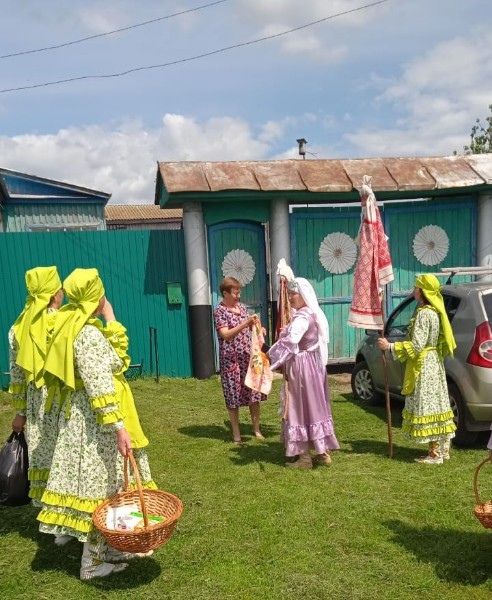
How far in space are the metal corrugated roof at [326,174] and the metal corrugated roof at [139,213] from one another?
21.5 meters

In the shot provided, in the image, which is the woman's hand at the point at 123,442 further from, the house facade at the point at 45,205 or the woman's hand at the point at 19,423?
the house facade at the point at 45,205

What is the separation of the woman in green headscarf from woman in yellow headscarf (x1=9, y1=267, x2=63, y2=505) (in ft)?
9.81

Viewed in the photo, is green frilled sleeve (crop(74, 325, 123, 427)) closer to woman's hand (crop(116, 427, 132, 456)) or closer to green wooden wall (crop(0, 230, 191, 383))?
woman's hand (crop(116, 427, 132, 456))

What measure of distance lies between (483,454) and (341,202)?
5186 mm

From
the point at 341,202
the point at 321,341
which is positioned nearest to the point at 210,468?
the point at 321,341

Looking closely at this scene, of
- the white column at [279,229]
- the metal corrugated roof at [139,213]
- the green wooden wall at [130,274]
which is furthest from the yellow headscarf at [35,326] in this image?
the metal corrugated roof at [139,213]

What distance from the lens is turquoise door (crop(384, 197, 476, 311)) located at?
9.71 metres

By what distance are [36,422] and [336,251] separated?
Answer: 6.66 metres

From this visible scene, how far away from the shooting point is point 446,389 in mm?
5262


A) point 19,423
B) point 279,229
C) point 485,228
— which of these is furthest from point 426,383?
point 485,228

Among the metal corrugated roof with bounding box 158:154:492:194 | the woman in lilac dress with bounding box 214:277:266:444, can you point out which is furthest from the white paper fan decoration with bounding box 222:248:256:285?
the woman in lilac dress with bounding box 214:277:266:444

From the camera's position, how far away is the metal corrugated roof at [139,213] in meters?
32.4

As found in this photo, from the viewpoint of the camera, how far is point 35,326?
375 cm

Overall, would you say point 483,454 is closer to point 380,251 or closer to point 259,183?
point 380,251
